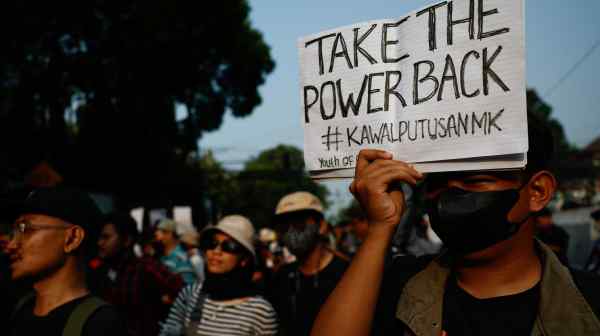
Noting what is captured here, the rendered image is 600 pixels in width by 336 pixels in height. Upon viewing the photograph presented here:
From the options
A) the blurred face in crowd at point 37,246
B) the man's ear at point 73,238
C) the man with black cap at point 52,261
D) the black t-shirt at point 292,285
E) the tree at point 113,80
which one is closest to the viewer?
the man with black cap at point 52,261

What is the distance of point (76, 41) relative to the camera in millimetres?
19344

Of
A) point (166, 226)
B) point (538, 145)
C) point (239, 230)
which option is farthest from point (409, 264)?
point (166, 226)

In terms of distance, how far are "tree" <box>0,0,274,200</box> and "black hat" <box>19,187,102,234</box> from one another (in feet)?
46.4

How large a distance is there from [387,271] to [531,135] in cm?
67

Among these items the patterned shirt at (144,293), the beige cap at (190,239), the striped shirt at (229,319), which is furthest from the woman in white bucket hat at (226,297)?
the beige cap at (190,239)

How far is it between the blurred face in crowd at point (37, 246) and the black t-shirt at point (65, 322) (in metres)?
0.22

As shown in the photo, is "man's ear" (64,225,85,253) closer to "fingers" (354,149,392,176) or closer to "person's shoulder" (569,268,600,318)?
"fingers" (354,149,392,176)

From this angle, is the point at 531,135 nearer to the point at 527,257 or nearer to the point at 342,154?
the point at 527,257

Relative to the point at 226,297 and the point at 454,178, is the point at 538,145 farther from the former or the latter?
the point at 226,297

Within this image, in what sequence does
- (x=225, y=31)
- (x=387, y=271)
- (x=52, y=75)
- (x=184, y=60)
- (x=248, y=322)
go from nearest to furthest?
(x=387, y=271), (x=248, y=322), (x=52, y=75), (x=184, y=60), (x=225, y=31)

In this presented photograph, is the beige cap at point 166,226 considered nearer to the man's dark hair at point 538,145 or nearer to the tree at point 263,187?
the man's dark hair at point 538,145

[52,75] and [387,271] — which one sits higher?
[52,75]

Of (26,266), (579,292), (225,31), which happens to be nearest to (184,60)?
(225,31)

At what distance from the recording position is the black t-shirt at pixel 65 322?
8.94 feet
